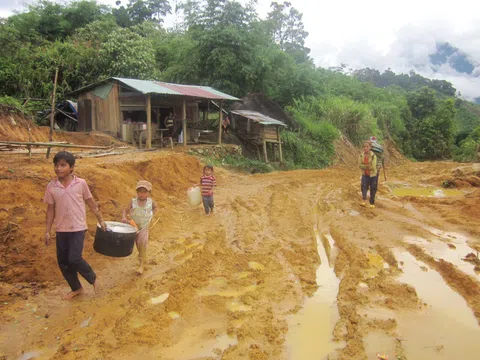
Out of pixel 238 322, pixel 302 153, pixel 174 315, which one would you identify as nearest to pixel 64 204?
pixel 174 315

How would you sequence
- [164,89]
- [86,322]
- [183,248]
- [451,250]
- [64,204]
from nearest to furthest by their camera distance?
[86,322] < [64,204] < [183,248] < [451,250] < [164,89]

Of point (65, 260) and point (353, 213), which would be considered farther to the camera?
point (353, 213)

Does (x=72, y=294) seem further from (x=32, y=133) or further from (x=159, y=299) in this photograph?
(x=32, y=133)

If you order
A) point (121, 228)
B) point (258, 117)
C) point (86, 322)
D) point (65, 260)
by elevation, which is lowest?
point (86, 322)

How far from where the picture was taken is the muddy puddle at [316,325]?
3.77m

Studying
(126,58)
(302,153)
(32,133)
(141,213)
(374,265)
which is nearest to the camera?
(141,213)

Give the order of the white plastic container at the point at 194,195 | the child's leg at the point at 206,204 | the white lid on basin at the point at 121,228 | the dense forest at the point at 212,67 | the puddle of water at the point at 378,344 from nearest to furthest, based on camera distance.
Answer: the puddle of water at the point at 378,344 < the white lid on basin at the point at 121,228 < the child's leg at the point at 206,204 < the white plastic container at the point at 194,195 < the dense forest at the point at 212,67

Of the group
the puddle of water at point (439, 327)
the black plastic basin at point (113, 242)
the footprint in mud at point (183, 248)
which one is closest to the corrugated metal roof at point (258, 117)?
the footprint in mud at point (183, 248)

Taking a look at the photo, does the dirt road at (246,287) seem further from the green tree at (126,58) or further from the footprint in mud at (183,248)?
the green tree at (126,58)

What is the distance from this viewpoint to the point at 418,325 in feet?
13.9

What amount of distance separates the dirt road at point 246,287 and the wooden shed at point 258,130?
419 inches

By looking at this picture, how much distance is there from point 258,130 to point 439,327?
639 inches

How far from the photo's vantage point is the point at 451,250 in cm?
675

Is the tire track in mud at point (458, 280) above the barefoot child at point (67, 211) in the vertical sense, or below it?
below
